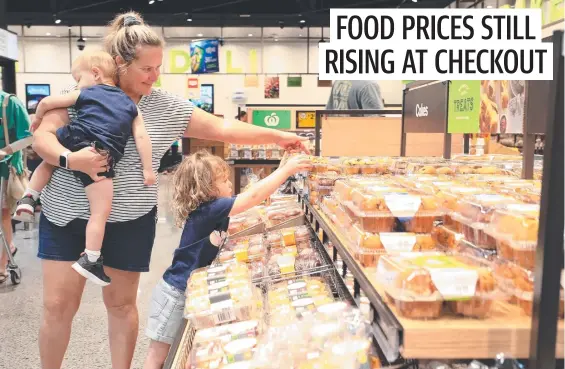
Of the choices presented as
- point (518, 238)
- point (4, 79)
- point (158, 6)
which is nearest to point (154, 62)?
point (518, 238)

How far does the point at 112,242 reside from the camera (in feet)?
7.71

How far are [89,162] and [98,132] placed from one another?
0.47ft

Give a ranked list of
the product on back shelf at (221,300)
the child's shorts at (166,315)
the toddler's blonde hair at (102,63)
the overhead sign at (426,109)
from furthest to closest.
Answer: the overhead sign at (426,109), the child's shorts at (166,315), the toddler's blonde hair at (102,63), the product on back shelf at (221,300)

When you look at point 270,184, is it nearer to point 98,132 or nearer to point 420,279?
point 98,132

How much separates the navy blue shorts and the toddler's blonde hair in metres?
0.62

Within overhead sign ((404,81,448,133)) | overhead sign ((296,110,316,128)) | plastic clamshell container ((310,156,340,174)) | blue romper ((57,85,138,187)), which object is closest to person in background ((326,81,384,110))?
overhead sign ((404,81,448,133))

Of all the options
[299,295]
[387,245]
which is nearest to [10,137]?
[299,295]

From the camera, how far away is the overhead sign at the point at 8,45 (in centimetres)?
654

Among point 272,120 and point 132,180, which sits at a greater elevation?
point 272,120

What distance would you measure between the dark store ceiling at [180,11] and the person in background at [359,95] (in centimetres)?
1175

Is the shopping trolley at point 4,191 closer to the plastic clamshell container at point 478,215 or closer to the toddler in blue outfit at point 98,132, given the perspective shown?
the toddler in blue outfit at point 98,132

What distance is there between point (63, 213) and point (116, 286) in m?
0.41

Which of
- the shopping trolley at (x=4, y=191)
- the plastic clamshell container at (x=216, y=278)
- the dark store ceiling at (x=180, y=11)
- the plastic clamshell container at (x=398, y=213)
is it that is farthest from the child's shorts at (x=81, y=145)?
the dark store ceiling at (x=180, y=11)

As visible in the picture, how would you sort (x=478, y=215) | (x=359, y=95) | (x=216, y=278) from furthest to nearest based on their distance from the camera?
1. (x=359, y=95)
2. (x=216, y=278)
3. (x=478, y=215)
